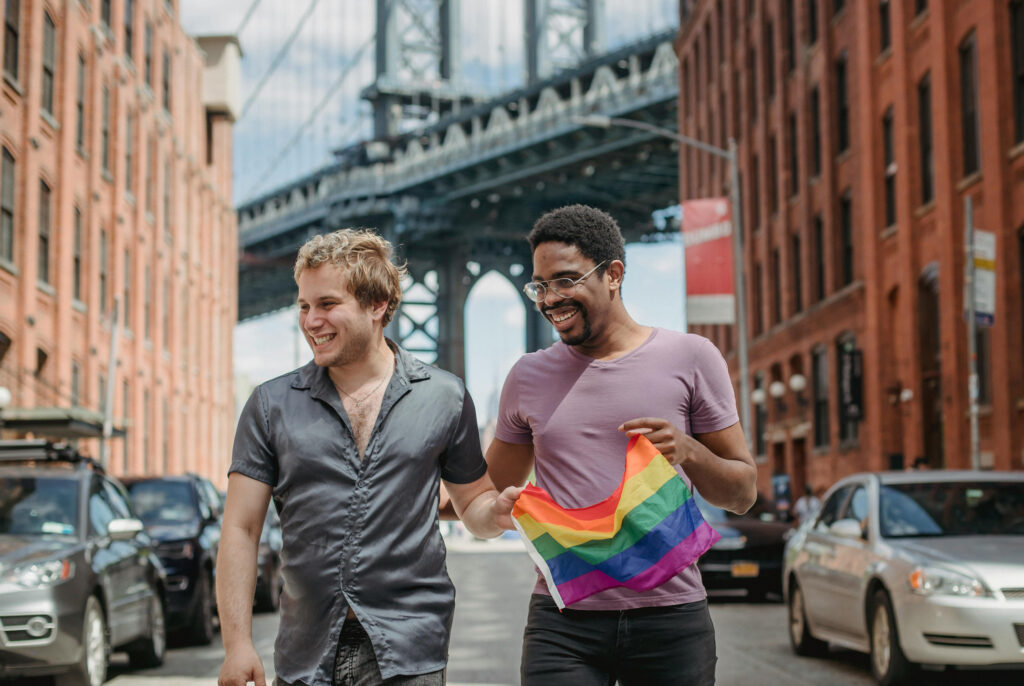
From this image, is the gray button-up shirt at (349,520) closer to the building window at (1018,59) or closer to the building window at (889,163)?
the building window at (1018,59)

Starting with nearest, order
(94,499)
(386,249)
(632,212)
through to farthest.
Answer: (386,249), (94,499), (632,212)

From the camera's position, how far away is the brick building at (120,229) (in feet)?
89.3

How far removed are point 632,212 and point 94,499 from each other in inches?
2591

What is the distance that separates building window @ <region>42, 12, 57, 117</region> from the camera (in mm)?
29562

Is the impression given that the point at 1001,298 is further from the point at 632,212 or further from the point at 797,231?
the point at 632,212

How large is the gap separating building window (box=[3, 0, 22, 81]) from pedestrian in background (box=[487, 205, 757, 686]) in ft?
79.3

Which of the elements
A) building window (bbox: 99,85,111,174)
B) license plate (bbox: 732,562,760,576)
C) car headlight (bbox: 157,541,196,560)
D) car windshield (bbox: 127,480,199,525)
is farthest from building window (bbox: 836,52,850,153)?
car headlight (bbox: 157,541,196,560)

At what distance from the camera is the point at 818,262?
38812 mm

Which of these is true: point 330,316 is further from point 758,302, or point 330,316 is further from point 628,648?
point 758,302

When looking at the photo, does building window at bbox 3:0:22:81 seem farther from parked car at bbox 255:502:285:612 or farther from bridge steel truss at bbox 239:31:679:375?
bridge steel truss at bbox 239:31:679:375

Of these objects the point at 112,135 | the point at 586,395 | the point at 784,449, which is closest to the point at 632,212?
the point at 784,449

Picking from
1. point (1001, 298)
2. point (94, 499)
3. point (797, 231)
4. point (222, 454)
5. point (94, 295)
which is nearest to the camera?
point (94, 499)

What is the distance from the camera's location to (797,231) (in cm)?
4081

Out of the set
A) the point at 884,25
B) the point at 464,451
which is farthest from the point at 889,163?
the point at 464,451
